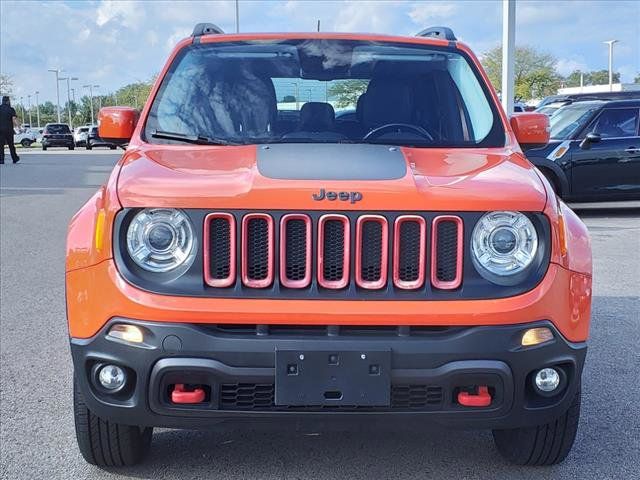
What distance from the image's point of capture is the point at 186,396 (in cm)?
297

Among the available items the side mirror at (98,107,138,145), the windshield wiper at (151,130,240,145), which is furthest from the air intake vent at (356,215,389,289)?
the side mirror at (98,107,138,145)

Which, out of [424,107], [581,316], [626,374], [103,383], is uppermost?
[424,107]

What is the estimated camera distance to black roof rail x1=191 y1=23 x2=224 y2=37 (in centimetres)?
465

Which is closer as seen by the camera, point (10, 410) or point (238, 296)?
point (238, 296)

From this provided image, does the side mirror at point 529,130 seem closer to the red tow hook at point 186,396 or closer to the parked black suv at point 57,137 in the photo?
the red tow hook at point 186,396

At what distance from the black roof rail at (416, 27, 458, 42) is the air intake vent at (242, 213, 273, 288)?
2.18 metres

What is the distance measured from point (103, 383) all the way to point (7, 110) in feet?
76.9

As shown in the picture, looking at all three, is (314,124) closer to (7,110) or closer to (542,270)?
(542,270)

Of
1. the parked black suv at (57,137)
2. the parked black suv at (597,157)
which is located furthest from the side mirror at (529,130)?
the parked black suv at (57,137)

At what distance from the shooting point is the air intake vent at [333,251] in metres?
2.96

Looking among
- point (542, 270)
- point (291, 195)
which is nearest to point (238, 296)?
point (291, 195)

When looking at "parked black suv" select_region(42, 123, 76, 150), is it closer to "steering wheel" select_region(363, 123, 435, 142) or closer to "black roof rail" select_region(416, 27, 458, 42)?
"black roof rail" select_region(416, 27, 458, 42)

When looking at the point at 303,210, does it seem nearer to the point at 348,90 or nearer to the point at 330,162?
the point at 330,162

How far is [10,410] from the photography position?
14.1 feet
